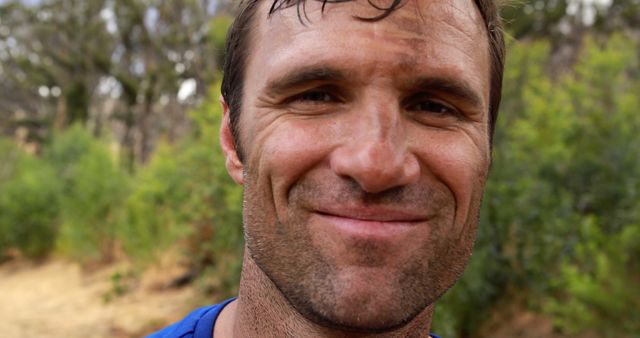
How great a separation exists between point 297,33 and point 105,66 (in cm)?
2515

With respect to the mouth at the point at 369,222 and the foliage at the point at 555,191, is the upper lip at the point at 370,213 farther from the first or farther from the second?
the foliage at the point at 555,191

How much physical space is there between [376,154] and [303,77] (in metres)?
0.26

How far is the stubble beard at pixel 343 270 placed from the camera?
4.17ft

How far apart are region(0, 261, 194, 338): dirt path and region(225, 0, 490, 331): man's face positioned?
656 cm

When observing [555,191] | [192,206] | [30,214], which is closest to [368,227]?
[555,191]

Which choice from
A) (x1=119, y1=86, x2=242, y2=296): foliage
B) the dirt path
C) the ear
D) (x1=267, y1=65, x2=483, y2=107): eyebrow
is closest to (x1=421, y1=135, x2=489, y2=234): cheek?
(x1=267, y1=65, x2=483, y2=107): eyebrow

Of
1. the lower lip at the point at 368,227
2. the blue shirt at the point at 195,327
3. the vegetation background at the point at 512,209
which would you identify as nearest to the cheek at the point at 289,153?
the lower lip at the point at 368,227

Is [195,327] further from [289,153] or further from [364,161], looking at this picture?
[364,161]

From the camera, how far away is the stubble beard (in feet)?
4.17

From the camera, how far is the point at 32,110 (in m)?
31.2

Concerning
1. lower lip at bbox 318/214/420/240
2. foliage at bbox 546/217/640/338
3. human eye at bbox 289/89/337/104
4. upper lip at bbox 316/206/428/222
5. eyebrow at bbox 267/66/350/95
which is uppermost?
eyebrow at bbox 267/66/350/95

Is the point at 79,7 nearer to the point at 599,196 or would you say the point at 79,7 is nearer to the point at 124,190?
the point at 124,190

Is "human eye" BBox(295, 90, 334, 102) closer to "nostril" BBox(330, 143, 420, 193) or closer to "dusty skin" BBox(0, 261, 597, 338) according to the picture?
"nostril" BBox(330, 143, 420, 193)

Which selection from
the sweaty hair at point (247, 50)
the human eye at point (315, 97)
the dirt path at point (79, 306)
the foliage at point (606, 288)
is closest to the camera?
the human eye at point (315, 97)
